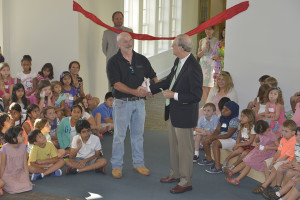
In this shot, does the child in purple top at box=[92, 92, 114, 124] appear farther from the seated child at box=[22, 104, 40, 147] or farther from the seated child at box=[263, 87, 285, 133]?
the seated child at box=[263, 87, 285, 133]

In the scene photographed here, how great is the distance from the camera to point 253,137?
584 cm

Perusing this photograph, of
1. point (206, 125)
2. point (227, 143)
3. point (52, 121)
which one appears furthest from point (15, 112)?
point (227, 143)

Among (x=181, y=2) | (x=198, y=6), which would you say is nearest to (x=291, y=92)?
(x=181, y=2)

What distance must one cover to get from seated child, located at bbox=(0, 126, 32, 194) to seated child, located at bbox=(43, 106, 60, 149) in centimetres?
137

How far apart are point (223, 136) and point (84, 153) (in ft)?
5.91

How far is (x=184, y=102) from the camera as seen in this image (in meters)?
5.09

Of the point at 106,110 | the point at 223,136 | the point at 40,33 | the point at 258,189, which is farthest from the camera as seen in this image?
the point at 40,33

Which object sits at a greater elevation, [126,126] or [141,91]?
[141,91]

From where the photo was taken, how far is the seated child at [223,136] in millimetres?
6102

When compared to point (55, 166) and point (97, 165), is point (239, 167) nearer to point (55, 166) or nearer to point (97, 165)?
point (97, 165)

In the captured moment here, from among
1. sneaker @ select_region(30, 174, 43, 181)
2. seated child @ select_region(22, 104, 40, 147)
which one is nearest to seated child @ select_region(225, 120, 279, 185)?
sneaker @ select_region(30, 174, 43, 181)

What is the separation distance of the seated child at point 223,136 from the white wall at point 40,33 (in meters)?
3.22

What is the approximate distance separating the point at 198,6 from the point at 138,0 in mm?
6451

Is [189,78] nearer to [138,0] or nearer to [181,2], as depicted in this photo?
[138,0]
